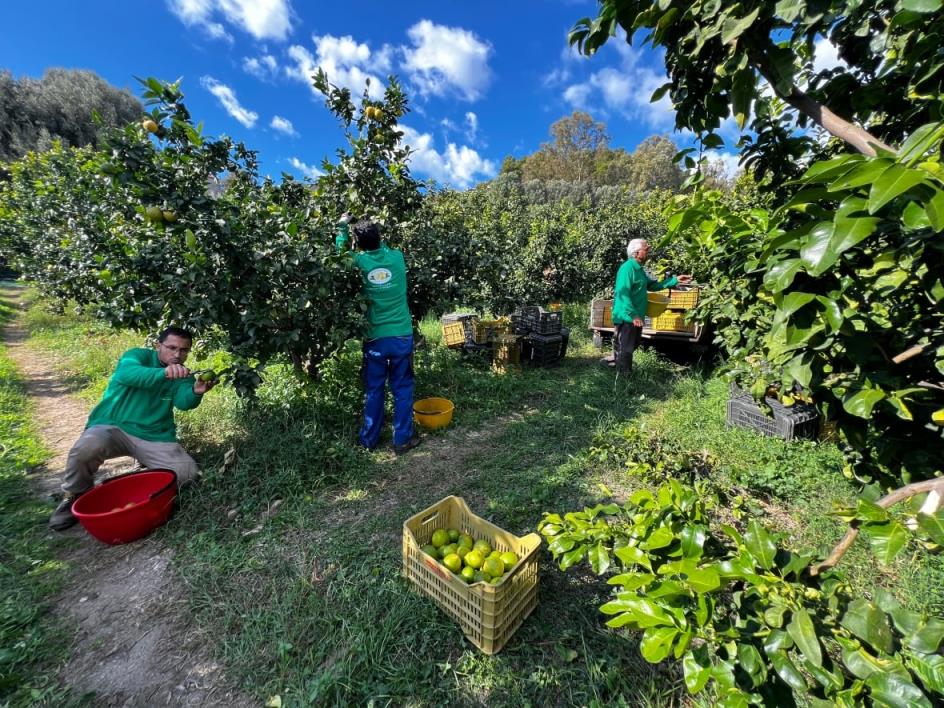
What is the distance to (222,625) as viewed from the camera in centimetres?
226

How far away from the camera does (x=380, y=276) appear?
12.9 feet

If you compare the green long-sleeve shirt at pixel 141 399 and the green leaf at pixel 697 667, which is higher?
the green leaf at pixel 697 667

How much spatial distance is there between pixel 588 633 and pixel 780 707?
1588 millimetres

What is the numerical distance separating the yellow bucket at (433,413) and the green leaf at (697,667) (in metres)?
3.72

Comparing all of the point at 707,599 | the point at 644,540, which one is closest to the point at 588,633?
the point at 644,540

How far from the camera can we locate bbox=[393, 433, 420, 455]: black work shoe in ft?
13.3

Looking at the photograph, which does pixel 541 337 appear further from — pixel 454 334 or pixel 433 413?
pixel 433 413

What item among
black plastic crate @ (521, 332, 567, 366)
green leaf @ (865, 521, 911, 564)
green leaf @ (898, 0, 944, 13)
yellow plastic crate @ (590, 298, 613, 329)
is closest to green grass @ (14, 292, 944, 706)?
green leaf @ (865, 521, 911, 564)

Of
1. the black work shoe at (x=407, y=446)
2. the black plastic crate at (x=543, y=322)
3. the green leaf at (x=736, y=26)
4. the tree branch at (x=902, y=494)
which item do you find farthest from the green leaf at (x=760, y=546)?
the black plastic crate at (x=543, y=322)

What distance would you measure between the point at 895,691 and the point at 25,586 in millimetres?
4001

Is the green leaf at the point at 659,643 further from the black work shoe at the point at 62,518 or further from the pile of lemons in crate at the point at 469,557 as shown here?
the black work shoe at the point at 62,518

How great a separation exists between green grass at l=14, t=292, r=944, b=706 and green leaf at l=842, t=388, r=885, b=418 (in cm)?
47

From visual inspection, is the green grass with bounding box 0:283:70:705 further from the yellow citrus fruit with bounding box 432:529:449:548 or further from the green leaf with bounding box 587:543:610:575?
the green leaf with bounding box 587:543:610:575

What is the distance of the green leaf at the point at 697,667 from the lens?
798 millimetres
